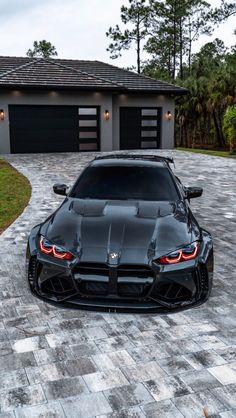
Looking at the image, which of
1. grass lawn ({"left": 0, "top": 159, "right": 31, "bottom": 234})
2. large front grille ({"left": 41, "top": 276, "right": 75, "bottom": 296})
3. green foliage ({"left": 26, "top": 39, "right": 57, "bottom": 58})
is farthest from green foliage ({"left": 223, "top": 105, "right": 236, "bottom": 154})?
green foliage ({"left": 26, "top": 39, "right": 57, "bottom": 58})

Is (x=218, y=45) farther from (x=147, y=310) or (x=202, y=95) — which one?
(x=147, y=310)

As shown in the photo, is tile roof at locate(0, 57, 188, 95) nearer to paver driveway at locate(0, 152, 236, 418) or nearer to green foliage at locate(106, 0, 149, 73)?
paver driveway at locate(0, 152, 236, 418)

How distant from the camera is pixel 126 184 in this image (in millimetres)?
5965

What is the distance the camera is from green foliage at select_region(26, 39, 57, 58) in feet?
178

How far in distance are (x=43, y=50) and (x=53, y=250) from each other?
182 ft

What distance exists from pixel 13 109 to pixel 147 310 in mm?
19865

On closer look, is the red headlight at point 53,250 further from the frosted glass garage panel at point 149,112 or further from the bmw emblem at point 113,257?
the frosted glass garage panel at point 149,112

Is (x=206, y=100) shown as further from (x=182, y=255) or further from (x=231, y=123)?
(x=182, y=255)

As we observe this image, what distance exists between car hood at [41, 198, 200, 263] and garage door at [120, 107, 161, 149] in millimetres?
20052

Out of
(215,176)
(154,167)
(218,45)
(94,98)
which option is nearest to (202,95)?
(94,98)

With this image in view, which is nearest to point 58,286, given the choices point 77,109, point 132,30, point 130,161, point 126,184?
point 126,184

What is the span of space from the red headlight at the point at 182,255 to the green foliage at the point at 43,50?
55.1 m

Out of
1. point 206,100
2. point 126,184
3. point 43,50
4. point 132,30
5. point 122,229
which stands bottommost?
point 122,229

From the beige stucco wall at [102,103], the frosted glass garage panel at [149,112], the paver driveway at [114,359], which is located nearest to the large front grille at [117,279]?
the paver driveway at [114,359]
